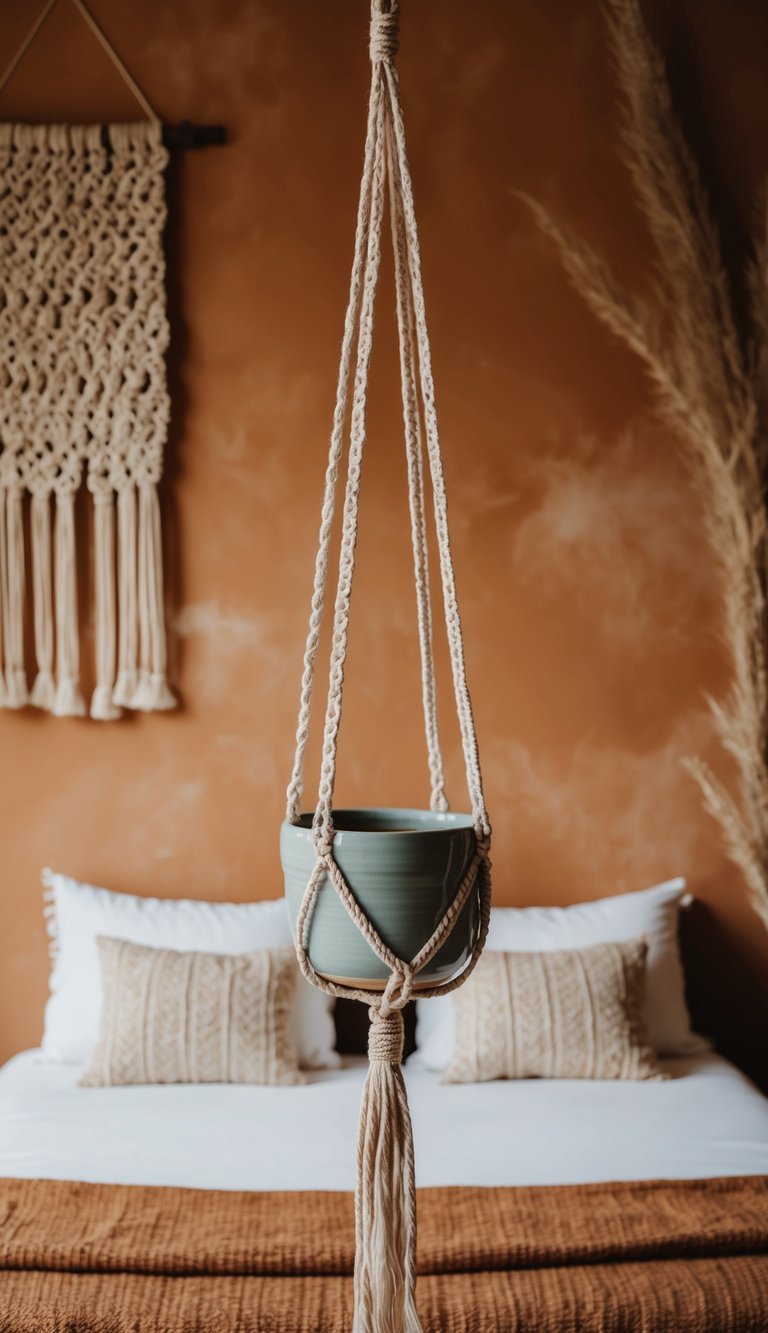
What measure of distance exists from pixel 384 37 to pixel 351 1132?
1754 millimetres

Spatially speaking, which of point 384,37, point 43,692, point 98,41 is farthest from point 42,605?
point 384,37

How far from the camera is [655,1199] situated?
1.85m

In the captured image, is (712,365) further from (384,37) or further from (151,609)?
(384,37)

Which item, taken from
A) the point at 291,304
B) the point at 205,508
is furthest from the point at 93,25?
the point at 205,508

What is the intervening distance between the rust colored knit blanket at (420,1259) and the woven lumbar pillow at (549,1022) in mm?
504

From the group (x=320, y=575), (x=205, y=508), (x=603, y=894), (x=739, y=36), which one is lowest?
(x=603, y=894)

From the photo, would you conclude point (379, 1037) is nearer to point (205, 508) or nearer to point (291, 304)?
point (205, 508)

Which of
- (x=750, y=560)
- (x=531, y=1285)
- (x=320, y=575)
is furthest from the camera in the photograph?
(x=750, y=560)

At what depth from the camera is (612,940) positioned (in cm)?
263

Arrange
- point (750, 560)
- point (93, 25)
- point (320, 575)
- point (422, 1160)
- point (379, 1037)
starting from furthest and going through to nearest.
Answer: point (93, 25), point (750, 560), point (422, 1160), point (320, 575), point (379, 1037)

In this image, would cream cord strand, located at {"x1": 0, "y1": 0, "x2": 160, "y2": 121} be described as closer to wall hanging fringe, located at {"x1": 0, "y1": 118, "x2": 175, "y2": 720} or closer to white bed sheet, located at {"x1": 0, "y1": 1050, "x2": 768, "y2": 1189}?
wall hanging fringe, located at {"x1": 0, "y1": 118, "x2": 175, "y2": 720}

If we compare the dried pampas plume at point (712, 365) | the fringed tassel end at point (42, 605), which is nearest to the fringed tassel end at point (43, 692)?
the fringed tassel end at point (42, 605)

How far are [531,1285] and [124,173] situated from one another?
8.00 feet

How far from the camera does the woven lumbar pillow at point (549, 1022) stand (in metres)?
2.39
